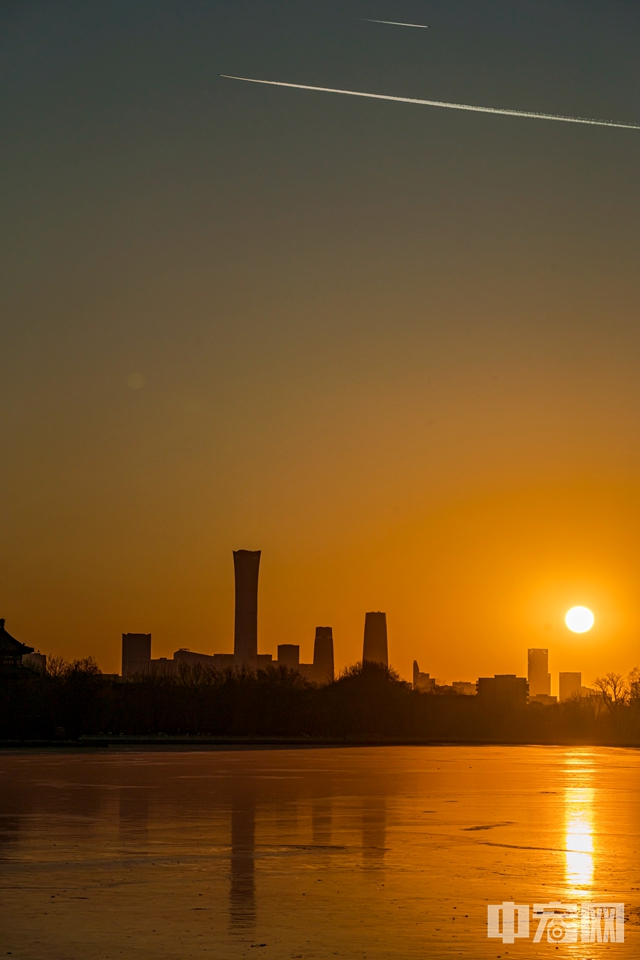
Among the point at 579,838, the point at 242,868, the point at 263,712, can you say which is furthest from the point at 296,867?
the point at 263,712

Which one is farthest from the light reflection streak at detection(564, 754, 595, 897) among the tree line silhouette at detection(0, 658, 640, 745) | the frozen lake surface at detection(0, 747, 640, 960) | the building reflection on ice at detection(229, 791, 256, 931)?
the tree line silhouette at detection(0, 658, 640, 745)

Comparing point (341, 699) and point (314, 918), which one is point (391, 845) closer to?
point (314, 918)

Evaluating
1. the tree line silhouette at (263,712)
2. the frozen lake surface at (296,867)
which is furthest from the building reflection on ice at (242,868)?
the tree line silhouette at (263,712)

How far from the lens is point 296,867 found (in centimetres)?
2423

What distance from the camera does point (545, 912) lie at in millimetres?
19203

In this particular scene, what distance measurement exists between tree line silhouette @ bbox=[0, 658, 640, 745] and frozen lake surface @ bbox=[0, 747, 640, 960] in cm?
6684

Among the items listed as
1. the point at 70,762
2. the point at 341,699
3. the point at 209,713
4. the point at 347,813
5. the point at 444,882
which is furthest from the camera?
the point at 341,699

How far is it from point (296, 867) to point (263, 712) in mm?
126848

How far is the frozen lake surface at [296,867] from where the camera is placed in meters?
17.0

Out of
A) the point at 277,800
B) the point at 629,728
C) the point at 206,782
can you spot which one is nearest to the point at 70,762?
the point at 206,782

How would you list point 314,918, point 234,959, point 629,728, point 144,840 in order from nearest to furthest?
point 234,959 < point 314,918 < point 144,840 < point 629,728

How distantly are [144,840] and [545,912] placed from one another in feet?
38.5

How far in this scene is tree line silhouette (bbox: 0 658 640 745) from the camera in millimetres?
116500

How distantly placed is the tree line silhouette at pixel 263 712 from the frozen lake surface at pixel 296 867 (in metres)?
66.8
